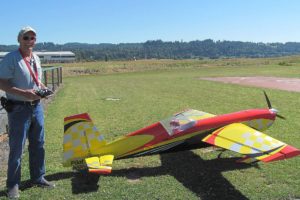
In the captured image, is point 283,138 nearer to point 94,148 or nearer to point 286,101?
point 94,148

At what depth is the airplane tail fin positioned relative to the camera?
283 inches

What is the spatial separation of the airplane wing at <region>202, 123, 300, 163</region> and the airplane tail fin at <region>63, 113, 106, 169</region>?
2.32 metres

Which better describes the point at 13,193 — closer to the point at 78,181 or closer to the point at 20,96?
the point at 78,181

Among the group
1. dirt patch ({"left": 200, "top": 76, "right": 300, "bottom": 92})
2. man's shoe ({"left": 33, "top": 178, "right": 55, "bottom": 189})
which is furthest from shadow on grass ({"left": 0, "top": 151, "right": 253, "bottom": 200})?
dirt patch ({"left": 200, "top": 76, "right": 300, "bottom": 92})

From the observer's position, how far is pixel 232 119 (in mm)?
8555

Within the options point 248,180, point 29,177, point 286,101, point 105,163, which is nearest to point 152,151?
point 105,163

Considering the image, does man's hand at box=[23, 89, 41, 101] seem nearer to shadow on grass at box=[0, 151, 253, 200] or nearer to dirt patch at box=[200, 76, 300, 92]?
shadow on grass at box=[0, 151, 253, 200]

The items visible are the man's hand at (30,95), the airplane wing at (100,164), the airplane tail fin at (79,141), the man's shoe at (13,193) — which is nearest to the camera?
the man's hand at (30,95)

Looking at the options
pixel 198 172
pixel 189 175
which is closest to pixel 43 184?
pixel 189 175

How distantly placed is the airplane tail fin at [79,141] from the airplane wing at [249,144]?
232 centimetres

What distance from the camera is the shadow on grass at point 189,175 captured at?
673 cm

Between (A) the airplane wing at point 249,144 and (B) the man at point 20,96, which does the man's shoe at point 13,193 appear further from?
(A) the airplane wing at point 249,144

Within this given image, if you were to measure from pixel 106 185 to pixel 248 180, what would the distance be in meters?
2.69

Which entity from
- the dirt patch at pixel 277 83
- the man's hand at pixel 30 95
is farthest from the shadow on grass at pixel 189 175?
the dirt patch at pixel 277 83
